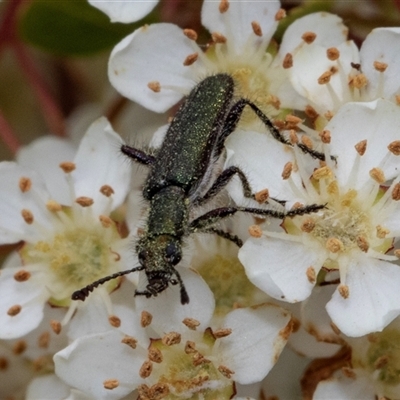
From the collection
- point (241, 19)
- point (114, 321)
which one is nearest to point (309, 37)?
point (241, 19)

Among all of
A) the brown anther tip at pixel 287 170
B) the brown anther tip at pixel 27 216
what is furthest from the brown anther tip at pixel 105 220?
the brown anther tip at pixel 287 170

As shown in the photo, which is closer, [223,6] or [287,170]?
[287,170]

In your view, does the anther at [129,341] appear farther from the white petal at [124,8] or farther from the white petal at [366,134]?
the white petal at [124,8]

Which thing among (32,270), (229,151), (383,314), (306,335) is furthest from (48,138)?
(383,314)

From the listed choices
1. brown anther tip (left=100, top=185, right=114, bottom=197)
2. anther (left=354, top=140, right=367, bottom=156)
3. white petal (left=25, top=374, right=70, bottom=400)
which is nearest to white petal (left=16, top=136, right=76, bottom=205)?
brown anther tip (left=100, top=185, right=114, bottom=197)

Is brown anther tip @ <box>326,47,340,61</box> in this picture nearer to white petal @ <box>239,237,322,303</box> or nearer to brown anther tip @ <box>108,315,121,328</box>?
white petal @ <box>239,237,322,303</box>

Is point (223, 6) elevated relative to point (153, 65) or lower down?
elevated

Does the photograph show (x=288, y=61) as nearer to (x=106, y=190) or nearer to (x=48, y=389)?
(x=106, y=190)
